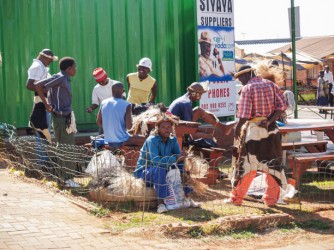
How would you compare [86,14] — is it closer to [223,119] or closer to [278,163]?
[223,119]

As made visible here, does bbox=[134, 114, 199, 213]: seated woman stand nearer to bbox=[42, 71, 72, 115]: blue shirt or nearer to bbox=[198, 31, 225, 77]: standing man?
bbox=[42, 71, 72, 115]: blue shirt

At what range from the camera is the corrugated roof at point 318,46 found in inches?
1348

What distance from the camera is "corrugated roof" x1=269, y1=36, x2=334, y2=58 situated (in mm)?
34250

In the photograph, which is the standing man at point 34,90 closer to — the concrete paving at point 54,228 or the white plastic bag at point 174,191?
the concrete paving at point 54,228

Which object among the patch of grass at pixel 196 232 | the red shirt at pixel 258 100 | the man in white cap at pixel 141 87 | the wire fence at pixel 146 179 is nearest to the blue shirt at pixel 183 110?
the wire fence at pixel 146 179

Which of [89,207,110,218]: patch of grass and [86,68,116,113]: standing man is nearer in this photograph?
[89,207,110,218]: patch of grass

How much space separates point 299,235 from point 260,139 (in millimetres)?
1537

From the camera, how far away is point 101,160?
8.12 m

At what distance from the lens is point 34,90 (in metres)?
9.34

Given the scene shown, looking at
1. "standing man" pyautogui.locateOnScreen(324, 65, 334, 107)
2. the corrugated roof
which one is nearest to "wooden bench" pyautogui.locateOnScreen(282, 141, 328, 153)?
"standing man" pyautogui.locateOnScreen(324, 65, 334, 107)

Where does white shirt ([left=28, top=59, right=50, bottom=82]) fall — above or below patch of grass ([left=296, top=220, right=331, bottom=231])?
above

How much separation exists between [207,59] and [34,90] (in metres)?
4.51

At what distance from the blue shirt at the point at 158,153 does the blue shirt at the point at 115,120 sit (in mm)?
1092

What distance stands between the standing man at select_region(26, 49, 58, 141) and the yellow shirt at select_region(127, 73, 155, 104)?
1.79 metres
